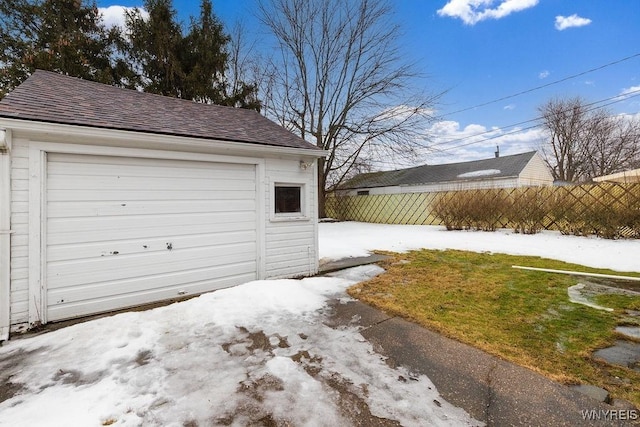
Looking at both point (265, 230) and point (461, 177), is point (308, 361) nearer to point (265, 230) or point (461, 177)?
point (265, 230)

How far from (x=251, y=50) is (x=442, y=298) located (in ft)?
59.3

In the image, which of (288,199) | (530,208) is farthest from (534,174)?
(288,199)

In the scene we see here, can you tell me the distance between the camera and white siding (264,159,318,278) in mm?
4621

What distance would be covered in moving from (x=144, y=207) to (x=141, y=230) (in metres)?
0.30

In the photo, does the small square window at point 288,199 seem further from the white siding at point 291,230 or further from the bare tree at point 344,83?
the bare tree at point 344,83

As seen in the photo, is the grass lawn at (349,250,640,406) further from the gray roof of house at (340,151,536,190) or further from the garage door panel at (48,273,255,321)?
the gray roof of house at (340,151,536,190)

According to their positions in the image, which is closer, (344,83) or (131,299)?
(131,299)

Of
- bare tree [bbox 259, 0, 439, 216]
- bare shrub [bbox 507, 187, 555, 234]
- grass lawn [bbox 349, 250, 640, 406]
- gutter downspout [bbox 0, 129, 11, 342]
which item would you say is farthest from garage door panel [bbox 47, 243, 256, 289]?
bare tree [bbox 259, 0, 439, 216]

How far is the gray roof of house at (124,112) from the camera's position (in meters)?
3.22

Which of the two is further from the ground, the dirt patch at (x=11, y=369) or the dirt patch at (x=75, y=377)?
the dirt patch at (x=75, y=377)

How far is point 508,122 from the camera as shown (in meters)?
18.1

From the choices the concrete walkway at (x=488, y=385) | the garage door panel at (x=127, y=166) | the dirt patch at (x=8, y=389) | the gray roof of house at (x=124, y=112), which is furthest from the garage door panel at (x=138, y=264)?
the concrete walkway at (x=488, y=385)

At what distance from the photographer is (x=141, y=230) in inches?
144

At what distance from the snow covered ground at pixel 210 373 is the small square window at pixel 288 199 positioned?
1758 millimetres
